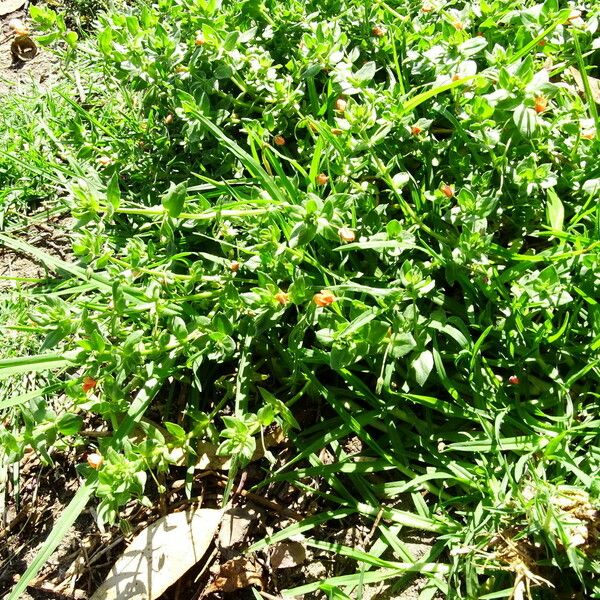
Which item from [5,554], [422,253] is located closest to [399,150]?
[422,253]

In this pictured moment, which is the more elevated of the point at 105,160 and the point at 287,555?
the point at 105,160

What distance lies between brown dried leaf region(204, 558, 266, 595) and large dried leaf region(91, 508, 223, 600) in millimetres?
101

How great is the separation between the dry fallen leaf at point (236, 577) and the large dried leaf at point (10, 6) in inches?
141

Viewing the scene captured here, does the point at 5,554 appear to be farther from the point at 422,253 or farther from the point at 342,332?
the point at 422,253

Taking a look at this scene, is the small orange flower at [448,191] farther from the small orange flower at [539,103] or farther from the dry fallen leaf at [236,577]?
the dry fallen leaf at [236,577]

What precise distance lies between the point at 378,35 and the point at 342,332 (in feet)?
4.21

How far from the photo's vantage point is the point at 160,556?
7.18 feet

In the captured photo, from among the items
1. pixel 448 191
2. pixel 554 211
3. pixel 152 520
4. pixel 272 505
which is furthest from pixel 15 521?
pixel 554 211

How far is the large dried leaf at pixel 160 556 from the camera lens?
7.04 feet

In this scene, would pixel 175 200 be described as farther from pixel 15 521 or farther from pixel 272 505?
pixel 15 521

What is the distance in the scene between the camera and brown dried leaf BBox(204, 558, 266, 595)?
7.12 feet

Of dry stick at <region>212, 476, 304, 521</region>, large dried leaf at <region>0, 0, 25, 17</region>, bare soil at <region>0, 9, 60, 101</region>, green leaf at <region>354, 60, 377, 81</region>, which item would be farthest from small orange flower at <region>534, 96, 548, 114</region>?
large dried leaf at <region>0, 0, 25, 17</region>

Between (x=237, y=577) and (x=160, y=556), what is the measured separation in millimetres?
273

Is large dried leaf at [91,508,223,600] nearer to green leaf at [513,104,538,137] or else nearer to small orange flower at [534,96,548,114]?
green leaf at [513,104,538,137]
